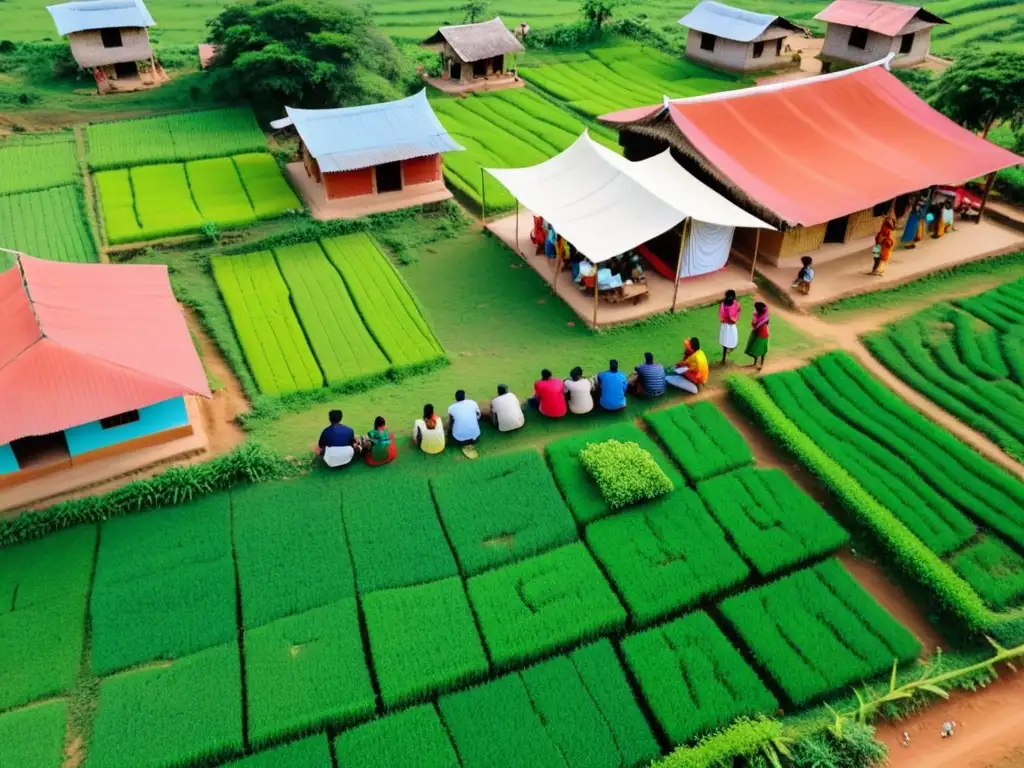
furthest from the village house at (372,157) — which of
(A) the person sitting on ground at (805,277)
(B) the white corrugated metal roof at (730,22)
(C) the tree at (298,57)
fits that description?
(B) the white corrugated metal roof at (730,22)

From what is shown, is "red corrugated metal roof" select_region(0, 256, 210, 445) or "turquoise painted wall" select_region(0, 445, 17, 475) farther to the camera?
"turquoise painted wall" select_region(0, 445, 17, 475)

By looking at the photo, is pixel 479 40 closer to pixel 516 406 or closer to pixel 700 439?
pixel 516 406

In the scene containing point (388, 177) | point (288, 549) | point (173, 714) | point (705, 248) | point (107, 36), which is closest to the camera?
point (173, 714)

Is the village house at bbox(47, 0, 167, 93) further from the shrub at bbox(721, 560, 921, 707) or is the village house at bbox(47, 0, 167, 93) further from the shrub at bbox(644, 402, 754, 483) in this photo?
the shrub at bbox(721, 560, 921, 707)

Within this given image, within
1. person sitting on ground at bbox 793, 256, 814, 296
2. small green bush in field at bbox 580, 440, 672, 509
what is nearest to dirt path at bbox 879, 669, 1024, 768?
small green bush in field at bbox 580, 440, 672, 509

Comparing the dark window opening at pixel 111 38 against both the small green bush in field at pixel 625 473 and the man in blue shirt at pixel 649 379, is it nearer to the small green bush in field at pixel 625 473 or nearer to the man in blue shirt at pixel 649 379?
the man in blue shirt at pixel 649 379

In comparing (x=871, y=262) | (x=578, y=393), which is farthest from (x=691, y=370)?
(x=871, y=262)

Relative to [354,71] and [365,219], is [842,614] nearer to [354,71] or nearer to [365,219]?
[365,219]
